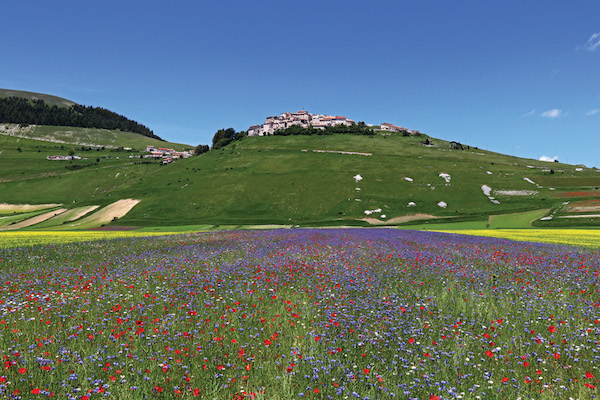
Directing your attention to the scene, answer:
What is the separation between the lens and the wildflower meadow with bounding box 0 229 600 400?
5914mm

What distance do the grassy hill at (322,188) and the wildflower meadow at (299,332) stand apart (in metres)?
67.1

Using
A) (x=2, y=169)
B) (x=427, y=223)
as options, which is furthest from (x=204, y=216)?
(x=2, y=169)

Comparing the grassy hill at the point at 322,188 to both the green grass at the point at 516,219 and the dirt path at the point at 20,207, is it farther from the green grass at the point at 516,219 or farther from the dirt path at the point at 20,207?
the dirt path at the point at 20,207

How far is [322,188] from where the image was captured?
11162cm

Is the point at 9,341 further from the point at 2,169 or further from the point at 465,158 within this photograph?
the point at 2,169

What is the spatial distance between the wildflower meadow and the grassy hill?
6710cm

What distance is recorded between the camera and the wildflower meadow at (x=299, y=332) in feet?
19.4

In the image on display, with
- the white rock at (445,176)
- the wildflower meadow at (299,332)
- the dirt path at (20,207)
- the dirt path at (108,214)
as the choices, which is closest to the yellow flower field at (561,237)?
the wildflower meadow at (299,332)

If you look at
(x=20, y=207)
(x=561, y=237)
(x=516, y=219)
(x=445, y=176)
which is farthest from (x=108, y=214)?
(x=445, y=176)

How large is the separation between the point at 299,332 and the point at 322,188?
104 m

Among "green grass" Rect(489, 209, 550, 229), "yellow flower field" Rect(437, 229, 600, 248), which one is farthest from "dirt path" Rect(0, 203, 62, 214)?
"green grass" Rect(489, 209, 550, 229)

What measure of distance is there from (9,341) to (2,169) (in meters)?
254

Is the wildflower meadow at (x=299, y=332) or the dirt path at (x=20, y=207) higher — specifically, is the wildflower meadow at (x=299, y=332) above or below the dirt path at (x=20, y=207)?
above

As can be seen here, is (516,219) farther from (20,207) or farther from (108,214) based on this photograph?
(20,207)
